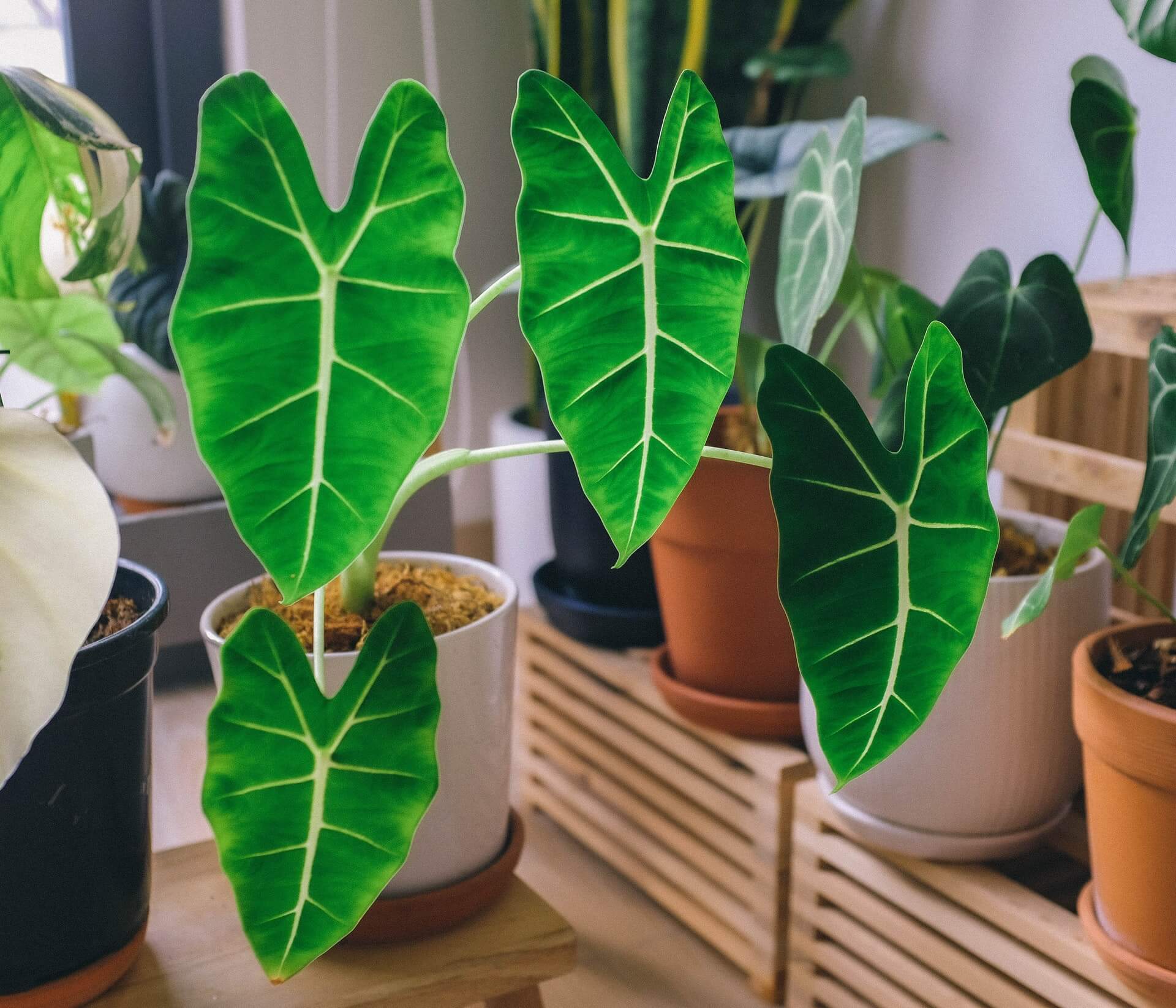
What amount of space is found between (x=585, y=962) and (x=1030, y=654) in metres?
0.50

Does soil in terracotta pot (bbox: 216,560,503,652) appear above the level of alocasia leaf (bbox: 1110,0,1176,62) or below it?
below

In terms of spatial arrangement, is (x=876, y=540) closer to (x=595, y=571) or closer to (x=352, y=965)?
(x=352, y=965)

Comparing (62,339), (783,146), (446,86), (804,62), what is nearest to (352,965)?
(62,339)

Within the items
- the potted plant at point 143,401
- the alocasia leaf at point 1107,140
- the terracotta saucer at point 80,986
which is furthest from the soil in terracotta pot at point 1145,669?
the potted plant at point 143,401

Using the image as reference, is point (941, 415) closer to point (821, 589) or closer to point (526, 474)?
point (821, 589)

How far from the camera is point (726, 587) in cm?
94

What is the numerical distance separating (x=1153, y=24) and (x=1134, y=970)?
52cm

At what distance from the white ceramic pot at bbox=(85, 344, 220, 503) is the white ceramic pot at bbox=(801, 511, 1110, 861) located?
93 cm

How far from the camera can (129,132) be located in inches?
68.9

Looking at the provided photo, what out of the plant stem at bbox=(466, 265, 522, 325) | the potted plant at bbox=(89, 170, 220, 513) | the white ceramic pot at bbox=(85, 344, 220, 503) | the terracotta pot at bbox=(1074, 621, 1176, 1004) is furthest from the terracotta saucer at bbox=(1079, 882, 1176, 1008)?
the white ceramic pot at bbox=(85, 344, 220, 503)

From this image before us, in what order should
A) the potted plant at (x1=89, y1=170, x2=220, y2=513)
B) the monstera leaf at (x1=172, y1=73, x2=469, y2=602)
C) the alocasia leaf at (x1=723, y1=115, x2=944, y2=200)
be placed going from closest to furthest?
1. the monstera leaf at (x1=172, y1=73, x2=469, y2=602)
2. the alocasia leaf at (x1=723, y1=115, x2=944, y2=200)
3. the potted plant at (x1=89, y1=170, x2=220, y2=513)

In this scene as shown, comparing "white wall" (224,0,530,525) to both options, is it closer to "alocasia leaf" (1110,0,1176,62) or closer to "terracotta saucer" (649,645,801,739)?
"terracotta saucer" (649,645,801,739)

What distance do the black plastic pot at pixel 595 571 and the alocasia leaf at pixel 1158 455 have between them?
0.56 m

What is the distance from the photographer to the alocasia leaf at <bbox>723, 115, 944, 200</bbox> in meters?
1.08
